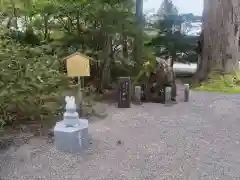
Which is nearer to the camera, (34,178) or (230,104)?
(34,178)

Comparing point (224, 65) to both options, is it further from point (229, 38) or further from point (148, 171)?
point (148, 171)

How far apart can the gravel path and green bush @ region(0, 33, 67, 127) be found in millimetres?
488

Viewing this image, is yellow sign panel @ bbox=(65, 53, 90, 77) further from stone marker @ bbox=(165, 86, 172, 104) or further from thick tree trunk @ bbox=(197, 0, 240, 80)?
thick tree trunk @ bbox=(197, 0, 240, 80)

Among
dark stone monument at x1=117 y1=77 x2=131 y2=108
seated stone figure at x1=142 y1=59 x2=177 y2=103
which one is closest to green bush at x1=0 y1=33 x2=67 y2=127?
dark stone monument at x1=117 y1=77 x2=131 y2=108

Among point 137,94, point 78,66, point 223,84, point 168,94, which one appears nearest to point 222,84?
point 223,84

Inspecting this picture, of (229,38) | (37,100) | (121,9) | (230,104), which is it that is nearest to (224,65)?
(229,38)

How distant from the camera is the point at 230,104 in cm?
446

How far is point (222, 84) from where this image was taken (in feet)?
18.2

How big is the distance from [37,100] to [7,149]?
73 centimetres

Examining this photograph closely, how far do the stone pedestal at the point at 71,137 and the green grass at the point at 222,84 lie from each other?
321cm

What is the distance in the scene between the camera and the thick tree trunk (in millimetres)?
5566

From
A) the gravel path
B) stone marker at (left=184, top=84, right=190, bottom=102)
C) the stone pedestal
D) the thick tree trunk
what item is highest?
the thick tree trunk

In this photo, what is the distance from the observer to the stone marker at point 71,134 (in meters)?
2.74

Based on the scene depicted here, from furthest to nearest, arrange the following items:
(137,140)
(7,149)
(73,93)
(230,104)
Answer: (230,104), (73,93), (137,140), (7,149)
